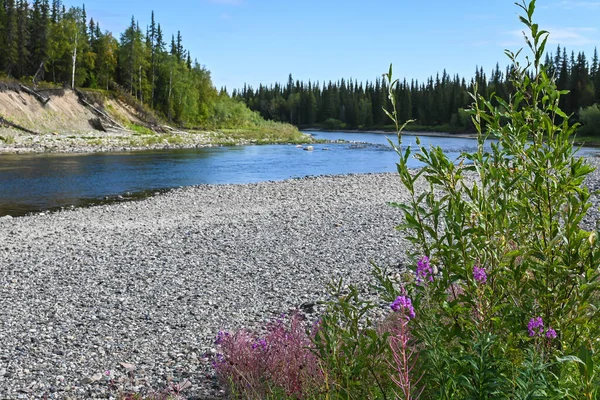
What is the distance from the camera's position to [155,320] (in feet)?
25.6

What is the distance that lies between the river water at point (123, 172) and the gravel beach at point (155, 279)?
4.23 meters

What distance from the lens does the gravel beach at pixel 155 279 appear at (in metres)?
6.28

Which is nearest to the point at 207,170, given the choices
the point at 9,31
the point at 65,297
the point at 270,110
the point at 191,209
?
the point at 191,209

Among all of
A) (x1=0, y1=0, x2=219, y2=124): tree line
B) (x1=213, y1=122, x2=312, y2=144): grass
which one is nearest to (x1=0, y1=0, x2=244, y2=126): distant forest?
(x1=0, y1=0, x2=219, y2=124): tree line

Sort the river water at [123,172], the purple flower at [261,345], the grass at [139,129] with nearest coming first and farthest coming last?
the purple flower at [261,345] < the river water at [123,172] < the grass at [139,129]

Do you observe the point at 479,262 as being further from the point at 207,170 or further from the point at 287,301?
the point at 207,170

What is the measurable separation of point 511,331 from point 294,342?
9.04ft

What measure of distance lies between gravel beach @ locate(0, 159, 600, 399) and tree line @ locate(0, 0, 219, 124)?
52644 millimetres

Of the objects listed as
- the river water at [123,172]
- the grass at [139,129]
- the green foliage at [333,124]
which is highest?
the green foliage at [333,124]

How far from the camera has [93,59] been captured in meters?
69.6

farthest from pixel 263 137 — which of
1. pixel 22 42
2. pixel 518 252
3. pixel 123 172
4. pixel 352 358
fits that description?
pixel 518 252

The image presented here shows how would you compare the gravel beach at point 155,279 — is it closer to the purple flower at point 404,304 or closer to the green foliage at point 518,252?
the purple flower at point 404,304

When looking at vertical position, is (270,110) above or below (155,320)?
above

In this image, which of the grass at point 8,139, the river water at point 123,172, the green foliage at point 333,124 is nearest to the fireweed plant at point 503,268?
the river water at point 123,172
